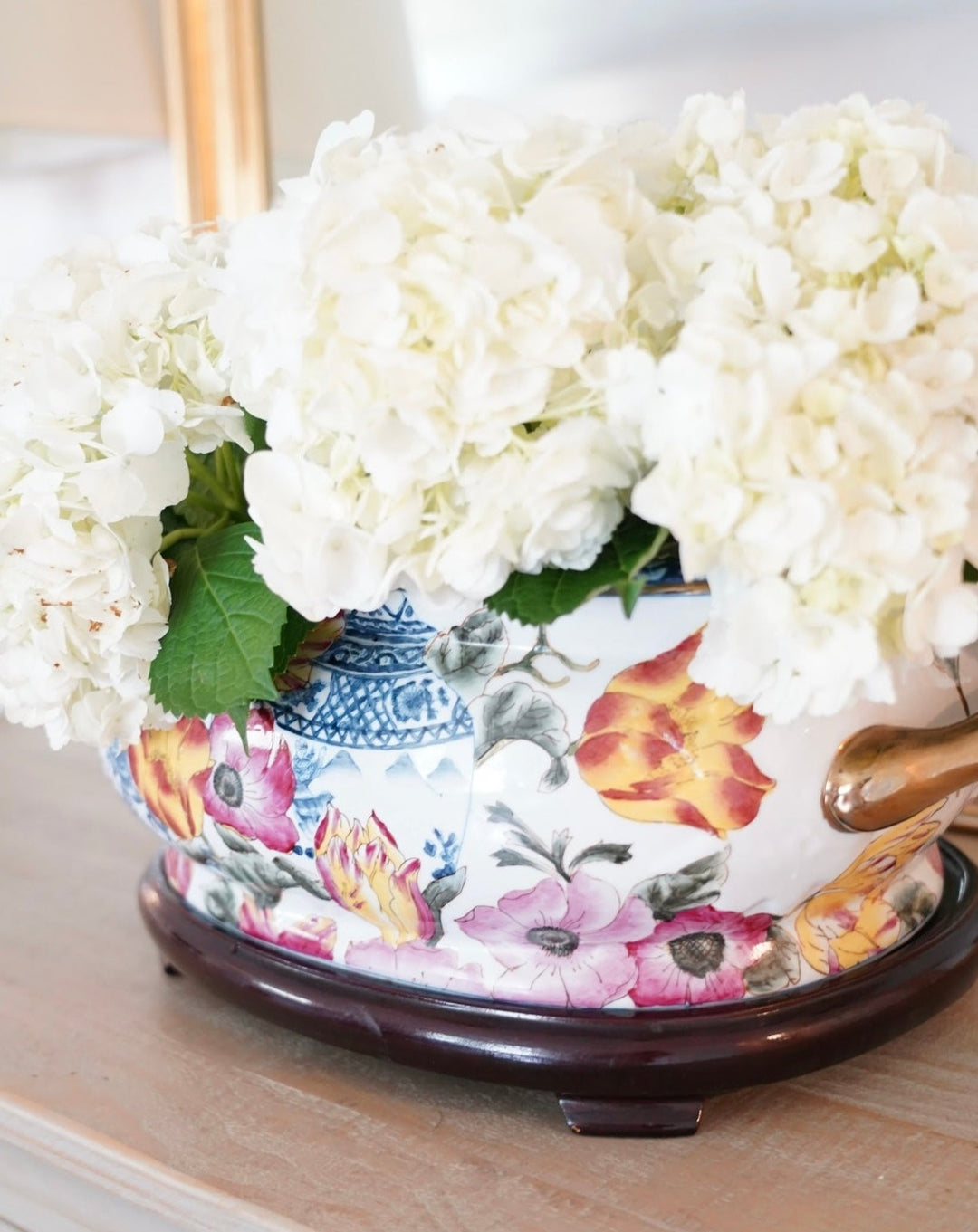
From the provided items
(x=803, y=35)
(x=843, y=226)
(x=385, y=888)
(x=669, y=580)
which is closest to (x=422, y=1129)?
(x=385, y=888)

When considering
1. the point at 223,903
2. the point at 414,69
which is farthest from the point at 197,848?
the point at 414,69

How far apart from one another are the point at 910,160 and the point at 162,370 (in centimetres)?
26

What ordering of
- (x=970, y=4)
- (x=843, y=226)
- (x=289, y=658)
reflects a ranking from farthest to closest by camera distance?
(x=970, y=4) → (x=289, y=658) → (x=843, y=226)

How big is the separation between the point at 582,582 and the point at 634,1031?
172 millimetres

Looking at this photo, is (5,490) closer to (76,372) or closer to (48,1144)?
(76,372)

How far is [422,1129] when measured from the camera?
0.44 meters

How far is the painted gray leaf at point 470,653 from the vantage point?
405 mm

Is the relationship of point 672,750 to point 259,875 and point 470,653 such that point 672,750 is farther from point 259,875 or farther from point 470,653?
point 259,875

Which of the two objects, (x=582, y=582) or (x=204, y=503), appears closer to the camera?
(x=582, y=582)

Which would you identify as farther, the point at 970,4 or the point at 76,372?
the point at 970,4

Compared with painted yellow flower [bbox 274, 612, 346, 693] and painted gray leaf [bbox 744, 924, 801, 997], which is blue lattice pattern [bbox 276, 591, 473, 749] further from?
painted gray leaf [bbox 744, 924, 801, 997]

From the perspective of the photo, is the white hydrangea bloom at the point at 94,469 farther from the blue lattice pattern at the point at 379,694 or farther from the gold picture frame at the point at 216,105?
the gold picture frame at the point at 216,105

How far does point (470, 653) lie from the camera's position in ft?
1.35

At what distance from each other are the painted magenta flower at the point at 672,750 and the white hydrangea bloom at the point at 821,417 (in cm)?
5
